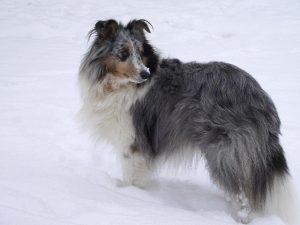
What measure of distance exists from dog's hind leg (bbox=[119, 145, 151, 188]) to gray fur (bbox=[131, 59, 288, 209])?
Result: 43 centimetres

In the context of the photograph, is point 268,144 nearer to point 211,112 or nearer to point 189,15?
point 211,112

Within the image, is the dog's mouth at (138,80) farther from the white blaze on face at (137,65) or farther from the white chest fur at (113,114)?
the white chest fur at (113,114)

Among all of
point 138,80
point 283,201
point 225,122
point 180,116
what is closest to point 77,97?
point 138,80

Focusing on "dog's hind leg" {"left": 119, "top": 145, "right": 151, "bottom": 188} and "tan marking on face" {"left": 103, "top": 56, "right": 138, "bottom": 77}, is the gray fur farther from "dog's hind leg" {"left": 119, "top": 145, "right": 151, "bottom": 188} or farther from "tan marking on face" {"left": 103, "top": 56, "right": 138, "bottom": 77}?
"dog's hind leg" {"left": 119, "top": 145, "right": 151, "bottom": 188}

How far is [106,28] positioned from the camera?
174 inches

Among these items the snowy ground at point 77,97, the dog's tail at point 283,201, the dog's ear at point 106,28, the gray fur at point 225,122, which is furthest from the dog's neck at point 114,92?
the dog's tail at point 283,201

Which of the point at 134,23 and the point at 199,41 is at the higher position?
the point at 134,23

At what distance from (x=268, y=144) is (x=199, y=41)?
748 cm

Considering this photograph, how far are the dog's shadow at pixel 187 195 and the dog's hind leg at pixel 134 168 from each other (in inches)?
6.0

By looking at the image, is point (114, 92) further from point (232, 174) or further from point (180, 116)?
point (232, 174)

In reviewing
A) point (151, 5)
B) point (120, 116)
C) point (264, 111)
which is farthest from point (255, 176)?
point (151, 5)

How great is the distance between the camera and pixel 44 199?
3.34 meters

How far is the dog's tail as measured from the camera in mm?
4109

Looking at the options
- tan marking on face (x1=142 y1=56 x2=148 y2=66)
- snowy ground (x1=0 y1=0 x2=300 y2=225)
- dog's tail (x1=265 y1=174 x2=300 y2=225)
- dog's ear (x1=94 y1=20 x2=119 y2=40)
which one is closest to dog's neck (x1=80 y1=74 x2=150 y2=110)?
tan marking on face (x1=142 y1=56 x2=148 y2=66)
